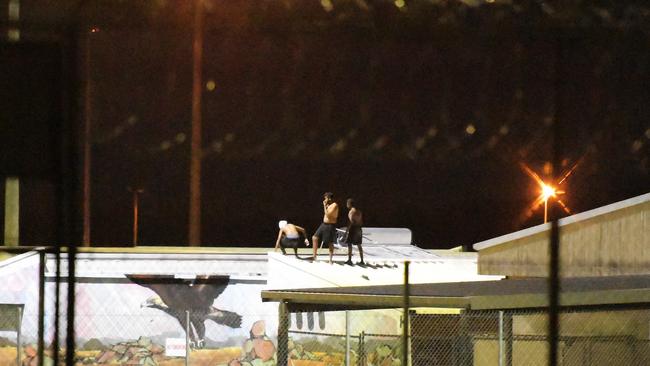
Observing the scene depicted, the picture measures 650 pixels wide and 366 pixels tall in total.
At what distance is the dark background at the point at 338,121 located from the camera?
24766 millimetres

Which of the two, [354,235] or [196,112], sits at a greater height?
[196,112]

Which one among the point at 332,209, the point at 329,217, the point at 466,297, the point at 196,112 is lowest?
the point at 466,297

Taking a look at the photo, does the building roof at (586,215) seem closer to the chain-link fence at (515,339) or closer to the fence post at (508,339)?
the chain-link fence at (515,339)

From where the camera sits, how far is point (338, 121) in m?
31.5

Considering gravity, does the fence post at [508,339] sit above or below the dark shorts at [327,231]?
below

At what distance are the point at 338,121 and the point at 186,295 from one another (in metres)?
14.1

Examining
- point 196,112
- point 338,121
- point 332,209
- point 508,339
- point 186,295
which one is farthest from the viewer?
point 338,121

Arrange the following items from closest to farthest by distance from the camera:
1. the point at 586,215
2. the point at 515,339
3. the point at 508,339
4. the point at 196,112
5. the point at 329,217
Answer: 1. the point at 508,339
2. the point at 515,339
3. the point at 586,215
4. the point at 329,217
5. the point at 196,112

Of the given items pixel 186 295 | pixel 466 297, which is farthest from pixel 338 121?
pixel 466 297

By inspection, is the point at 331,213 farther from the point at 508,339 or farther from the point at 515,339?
the point at 508,339

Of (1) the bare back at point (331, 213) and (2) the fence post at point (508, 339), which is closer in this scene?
(2) the fence post at point (508, 339)

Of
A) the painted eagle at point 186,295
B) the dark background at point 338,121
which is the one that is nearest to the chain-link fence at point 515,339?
the painted eagle at point 186,295

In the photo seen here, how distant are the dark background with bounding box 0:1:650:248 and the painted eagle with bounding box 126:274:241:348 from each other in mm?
5871

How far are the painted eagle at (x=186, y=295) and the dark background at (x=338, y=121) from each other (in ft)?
19.3
